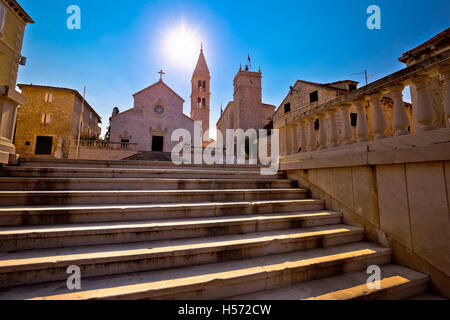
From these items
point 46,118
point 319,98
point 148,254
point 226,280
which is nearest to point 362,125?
point 226,280

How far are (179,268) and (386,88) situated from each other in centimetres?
368

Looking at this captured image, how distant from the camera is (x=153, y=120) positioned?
75.3 ft

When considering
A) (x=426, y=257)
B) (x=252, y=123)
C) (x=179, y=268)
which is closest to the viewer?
(x=179, y=268)

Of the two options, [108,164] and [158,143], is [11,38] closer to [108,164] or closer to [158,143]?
[158,143]

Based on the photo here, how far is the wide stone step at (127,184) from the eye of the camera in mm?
2852

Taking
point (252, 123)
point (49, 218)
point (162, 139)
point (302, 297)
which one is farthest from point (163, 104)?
point (302, 297)

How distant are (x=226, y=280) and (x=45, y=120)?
2699cm

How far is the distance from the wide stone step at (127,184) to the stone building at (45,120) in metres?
20.3

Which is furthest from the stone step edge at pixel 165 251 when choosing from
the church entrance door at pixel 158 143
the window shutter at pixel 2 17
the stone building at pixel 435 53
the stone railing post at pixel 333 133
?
the church entrance door at pixel 158 143

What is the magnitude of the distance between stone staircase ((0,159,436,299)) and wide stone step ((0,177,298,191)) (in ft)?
0.06

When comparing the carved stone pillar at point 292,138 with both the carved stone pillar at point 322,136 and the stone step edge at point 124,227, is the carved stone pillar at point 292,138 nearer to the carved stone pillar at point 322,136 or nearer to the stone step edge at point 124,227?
the carved stone pillar at point 322,136

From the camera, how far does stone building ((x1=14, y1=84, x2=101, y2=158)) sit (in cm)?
1928
